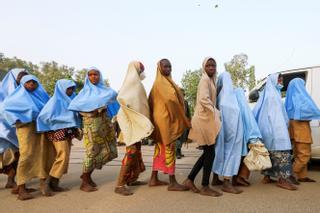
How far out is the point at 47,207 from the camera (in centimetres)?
386

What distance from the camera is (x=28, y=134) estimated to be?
436 centimetres

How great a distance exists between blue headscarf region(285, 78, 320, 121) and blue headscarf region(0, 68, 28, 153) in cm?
433

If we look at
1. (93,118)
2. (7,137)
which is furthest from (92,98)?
(7,137)

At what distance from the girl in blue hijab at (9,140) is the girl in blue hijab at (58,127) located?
2.12 feet

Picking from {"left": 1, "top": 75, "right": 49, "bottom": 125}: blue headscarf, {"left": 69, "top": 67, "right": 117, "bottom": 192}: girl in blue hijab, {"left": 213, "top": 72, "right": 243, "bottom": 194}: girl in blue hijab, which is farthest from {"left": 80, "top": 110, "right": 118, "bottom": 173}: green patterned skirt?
{"left": 213, "top": 72, "right": 243, "bottom": 194}: girl in blue hijab

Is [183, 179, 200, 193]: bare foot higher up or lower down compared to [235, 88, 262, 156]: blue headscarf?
lower down

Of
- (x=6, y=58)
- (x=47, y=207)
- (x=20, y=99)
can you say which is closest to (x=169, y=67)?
(x=20, y=99)

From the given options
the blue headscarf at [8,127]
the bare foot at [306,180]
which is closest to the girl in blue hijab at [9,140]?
the blue headscarf at [8,127]

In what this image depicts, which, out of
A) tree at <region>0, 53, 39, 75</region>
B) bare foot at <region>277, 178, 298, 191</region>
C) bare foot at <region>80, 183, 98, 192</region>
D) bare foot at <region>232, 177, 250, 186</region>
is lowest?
bare foot at <region>80, 183, 98, 192</region>

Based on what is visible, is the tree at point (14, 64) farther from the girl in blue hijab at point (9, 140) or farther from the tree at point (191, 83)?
the girl in blue hijab at point (9, 140)

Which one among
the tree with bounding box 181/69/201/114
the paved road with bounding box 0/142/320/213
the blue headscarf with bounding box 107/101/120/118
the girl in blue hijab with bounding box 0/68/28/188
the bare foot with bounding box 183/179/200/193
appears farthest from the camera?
the tree with bounding box 181/69/201/114

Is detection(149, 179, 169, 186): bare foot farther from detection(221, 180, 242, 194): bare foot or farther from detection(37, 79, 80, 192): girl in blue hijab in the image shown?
detection(37, 79, 80, 192): girl in blue hijab

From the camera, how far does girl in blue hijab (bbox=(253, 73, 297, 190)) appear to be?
4.51 metres

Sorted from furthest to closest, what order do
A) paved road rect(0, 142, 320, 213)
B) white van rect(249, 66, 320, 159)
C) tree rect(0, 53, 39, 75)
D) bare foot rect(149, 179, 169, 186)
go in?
tree rect(0, 53, 39, 75)
white van rect(249, 66, 320, 159)
bare foot rect(149, 179, 169, 186)
paved road rect(0, 142, 320, 213)
